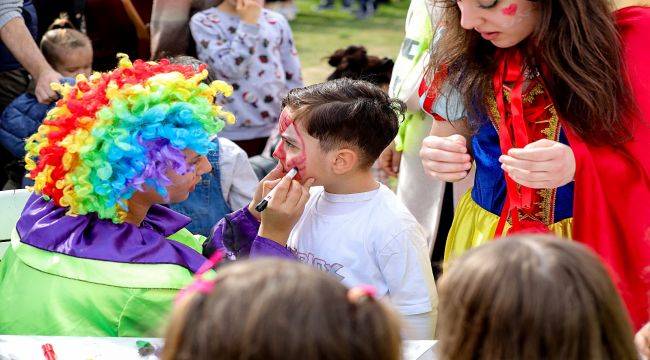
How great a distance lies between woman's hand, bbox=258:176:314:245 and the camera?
2.37 m

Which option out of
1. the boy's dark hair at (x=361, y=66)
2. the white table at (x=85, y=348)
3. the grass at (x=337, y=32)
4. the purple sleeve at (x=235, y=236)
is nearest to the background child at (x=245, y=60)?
the boy's dark hair at (x=361, y=66)

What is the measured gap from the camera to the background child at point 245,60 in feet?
13.4

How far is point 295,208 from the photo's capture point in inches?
94.5

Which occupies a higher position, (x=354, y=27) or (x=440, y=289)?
(x=440, y=289)

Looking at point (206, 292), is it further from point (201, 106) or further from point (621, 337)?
point (201, 106)

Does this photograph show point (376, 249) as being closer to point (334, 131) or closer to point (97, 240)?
point (334, 131)

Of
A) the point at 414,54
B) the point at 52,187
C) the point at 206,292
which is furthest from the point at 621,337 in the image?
the point at 414,54

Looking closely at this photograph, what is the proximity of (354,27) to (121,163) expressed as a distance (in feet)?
30.8

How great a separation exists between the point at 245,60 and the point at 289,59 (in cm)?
35

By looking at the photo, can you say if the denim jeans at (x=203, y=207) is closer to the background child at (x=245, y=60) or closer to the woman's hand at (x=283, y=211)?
the woman's hand at (x=283, y=211)

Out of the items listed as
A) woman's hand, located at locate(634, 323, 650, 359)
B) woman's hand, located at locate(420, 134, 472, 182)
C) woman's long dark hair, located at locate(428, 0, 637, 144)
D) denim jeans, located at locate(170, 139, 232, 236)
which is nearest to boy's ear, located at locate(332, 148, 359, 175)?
woman's hand, located at locate(420, 134, 472, 182)

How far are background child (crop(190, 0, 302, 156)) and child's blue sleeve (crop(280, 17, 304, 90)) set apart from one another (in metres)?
0.09

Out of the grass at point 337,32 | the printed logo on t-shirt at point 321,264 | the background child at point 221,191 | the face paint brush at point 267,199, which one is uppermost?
the face paint brush at point 267,199

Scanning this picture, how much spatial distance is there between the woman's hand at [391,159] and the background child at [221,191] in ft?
2.35
